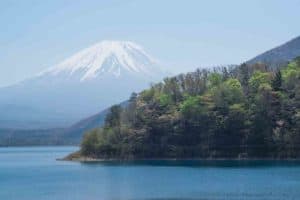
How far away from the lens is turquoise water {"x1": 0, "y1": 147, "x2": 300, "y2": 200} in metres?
54.0

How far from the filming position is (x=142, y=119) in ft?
358

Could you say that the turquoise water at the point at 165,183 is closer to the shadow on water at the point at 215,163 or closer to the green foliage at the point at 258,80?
the shadow on water at the point at 215,163

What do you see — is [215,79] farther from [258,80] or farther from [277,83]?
[277,83]

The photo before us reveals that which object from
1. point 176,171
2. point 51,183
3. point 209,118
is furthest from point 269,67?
point 51,183

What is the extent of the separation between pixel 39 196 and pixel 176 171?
81.6 feet

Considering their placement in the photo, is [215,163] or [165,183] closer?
[165,183]

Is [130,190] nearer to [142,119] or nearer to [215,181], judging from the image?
[215,181]

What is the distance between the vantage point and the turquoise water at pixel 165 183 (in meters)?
54.0

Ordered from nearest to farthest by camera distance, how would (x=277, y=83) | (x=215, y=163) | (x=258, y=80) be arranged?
(x=215, y=163) < (x=277, y=83) < (x=258, y=80)

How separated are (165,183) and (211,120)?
40.1 metres

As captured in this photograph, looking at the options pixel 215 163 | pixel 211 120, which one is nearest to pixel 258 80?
pixel 211 120

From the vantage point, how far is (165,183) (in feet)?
212

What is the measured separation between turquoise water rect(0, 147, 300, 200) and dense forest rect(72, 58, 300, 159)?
29.3 feet

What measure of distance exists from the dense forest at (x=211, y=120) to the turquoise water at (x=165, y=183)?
8.95 m
